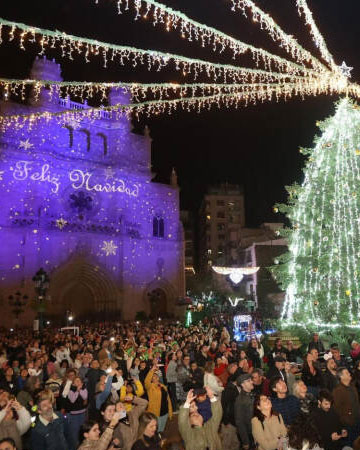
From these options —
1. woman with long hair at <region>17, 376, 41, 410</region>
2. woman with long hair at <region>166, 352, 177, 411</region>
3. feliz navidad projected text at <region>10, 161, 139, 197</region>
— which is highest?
feliz navidad projected text at <region>10, 161, 139, 197</region>

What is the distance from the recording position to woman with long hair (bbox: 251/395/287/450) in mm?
5461

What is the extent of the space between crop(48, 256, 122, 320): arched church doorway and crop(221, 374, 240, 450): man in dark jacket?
25.0 meters

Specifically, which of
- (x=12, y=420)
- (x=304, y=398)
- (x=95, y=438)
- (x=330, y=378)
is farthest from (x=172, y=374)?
(x=95, y=438)

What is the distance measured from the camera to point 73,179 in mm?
33719

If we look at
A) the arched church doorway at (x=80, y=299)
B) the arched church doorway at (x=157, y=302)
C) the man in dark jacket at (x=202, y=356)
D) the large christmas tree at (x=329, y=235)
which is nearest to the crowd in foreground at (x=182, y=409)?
the man in dark jacket at (x=202, y=356)

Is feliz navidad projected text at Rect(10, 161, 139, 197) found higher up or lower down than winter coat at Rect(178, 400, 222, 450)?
higher up

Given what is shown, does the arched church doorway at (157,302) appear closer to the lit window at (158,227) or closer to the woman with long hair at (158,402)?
the lit window at (158,227)

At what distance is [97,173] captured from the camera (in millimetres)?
34812

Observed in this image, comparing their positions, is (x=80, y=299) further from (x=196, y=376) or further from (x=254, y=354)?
(x=196, y=376)

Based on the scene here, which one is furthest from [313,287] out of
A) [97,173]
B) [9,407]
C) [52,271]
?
[97,173]

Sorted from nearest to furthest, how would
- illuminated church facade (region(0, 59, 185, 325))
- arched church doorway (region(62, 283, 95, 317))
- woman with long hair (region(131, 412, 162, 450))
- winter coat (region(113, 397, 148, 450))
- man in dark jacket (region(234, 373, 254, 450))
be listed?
woman with long hair (region(131, 412, 162, 450)) < winter coat (region(113, 397, 148, 450)) < man in dark jacket (region(234, 373, 254, 450)) < illuminated church facade (region(0, 59, 185, 325)) < arched church doorway (region(62, 283, 95, 317))

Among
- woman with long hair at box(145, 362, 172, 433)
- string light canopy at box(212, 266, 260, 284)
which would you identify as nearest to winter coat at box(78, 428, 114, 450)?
woman with long hair at box(145, 362, 172, 433)

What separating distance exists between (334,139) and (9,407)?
13.8m

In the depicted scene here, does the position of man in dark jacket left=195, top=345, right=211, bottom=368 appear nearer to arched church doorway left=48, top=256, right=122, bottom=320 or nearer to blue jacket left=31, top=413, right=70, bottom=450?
blue jacket left=31, top=413, right=70, bottom=450
